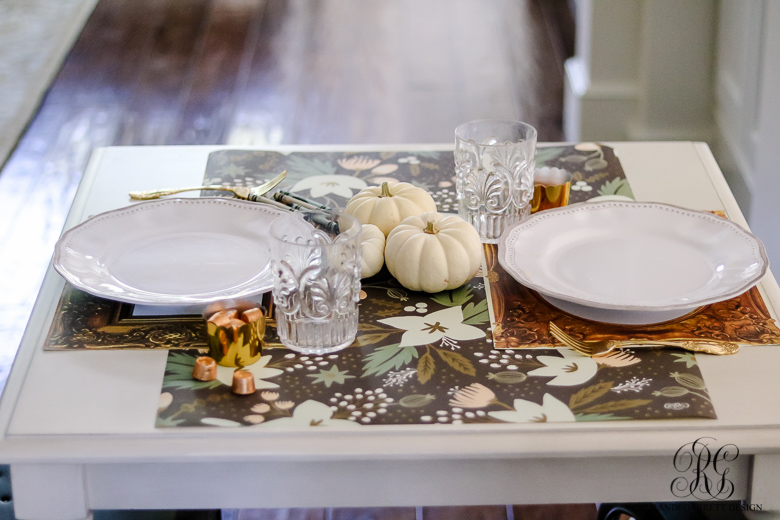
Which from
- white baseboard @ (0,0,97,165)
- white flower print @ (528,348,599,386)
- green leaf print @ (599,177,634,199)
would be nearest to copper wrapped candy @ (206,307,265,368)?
white flower print @ (528,348,599,386)

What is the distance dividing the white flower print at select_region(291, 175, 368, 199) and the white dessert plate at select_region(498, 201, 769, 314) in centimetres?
27

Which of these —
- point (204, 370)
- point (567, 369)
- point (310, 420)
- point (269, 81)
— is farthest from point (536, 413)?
point (269, 81)

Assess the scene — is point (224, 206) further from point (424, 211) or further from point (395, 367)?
point (395, 367)

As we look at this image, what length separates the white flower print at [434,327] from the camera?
2.79 ft

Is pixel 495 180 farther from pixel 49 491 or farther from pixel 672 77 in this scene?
pixel 672 77

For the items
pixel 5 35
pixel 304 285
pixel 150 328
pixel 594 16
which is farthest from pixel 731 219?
→ pixel 5 35

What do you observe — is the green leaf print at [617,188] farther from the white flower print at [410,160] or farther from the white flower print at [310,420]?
the white flower print at [310,420]

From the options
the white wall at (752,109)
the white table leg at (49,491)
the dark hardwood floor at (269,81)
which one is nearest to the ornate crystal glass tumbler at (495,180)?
the white table leg at (49,491)

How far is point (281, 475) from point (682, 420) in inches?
13.3

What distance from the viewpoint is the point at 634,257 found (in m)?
0.94

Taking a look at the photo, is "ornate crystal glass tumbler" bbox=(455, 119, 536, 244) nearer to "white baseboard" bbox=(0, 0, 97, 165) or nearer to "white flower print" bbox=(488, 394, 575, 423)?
"white flower print" bbox=(488, 394, 575, 423)

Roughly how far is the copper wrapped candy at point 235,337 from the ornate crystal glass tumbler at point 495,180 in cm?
32

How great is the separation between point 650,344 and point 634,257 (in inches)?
5.8

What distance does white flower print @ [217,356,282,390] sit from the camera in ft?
2.58
